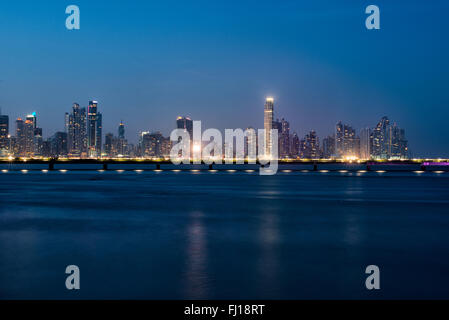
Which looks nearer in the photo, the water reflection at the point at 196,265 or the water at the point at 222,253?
the water reflection at the point at 196,265

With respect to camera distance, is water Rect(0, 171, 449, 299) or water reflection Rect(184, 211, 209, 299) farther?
water Rect(0, 171, 449, 299)

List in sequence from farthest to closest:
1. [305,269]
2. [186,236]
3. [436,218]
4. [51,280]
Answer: [436,218] → [186,236] → [305,269] → [51,280]

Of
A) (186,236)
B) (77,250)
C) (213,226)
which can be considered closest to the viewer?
(77,250)

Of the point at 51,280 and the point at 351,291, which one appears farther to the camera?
the point at 51,280

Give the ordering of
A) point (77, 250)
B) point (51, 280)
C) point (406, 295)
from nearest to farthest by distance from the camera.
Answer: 1. point (406, 295)
2. point (51, 280)
3. point (77, 250)

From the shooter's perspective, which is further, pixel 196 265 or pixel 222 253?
pixel 222 253

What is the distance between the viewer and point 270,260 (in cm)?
1558

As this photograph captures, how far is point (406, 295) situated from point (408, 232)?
11.9m

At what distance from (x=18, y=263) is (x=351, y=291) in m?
11.3

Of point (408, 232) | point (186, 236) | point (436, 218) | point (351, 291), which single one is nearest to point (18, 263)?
point (186, 236)

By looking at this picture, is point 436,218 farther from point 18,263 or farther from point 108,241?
point 18,263
